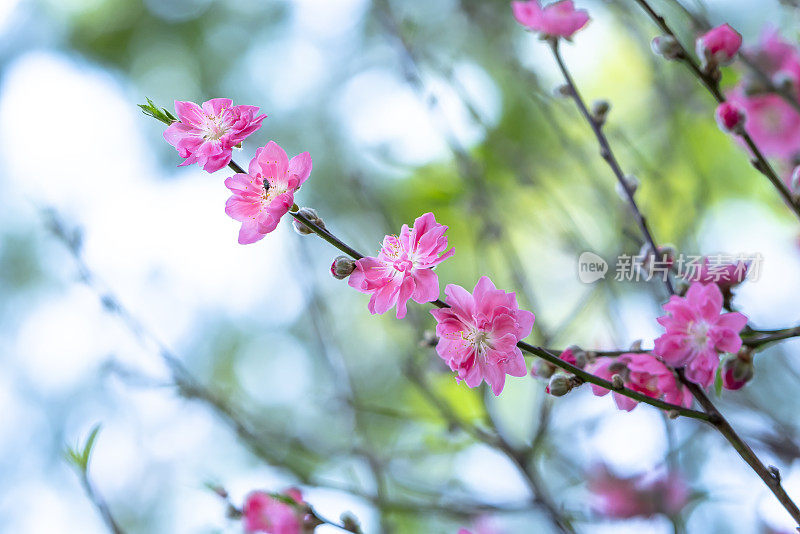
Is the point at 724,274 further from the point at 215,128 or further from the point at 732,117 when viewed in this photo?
the point at 215,128

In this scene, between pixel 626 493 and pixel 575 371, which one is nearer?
pixel 575 371

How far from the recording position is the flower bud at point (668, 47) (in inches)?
27.6

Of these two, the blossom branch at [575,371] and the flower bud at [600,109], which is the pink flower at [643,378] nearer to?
the blossom branch at [575,371]

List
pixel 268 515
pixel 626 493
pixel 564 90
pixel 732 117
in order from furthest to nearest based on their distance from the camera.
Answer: pixel 626 493
pixel 268 515
pixel 564 90
pixel 732 117

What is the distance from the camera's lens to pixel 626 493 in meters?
1.27

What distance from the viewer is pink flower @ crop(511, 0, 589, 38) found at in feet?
2.66

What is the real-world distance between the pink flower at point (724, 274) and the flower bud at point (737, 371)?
0.26 feet

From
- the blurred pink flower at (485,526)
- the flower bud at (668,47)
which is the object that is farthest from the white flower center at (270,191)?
the blurred pink flower at (485,526)

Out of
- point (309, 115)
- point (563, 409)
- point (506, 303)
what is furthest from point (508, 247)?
point (309, 115)

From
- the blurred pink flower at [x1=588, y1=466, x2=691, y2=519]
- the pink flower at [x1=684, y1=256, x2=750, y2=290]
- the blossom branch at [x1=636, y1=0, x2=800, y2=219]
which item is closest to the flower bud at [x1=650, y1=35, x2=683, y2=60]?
the blossom branch at [x1=636, y1=0, x2=800, y2=219]

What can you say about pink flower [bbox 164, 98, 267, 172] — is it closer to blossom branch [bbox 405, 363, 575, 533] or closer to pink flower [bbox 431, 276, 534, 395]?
pink flower [bbox 431, 276, 534, 395]

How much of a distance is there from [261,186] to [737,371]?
1.50 feet

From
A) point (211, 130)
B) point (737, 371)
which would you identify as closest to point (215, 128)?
point (211, 130)

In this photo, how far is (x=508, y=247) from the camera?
121 cm
